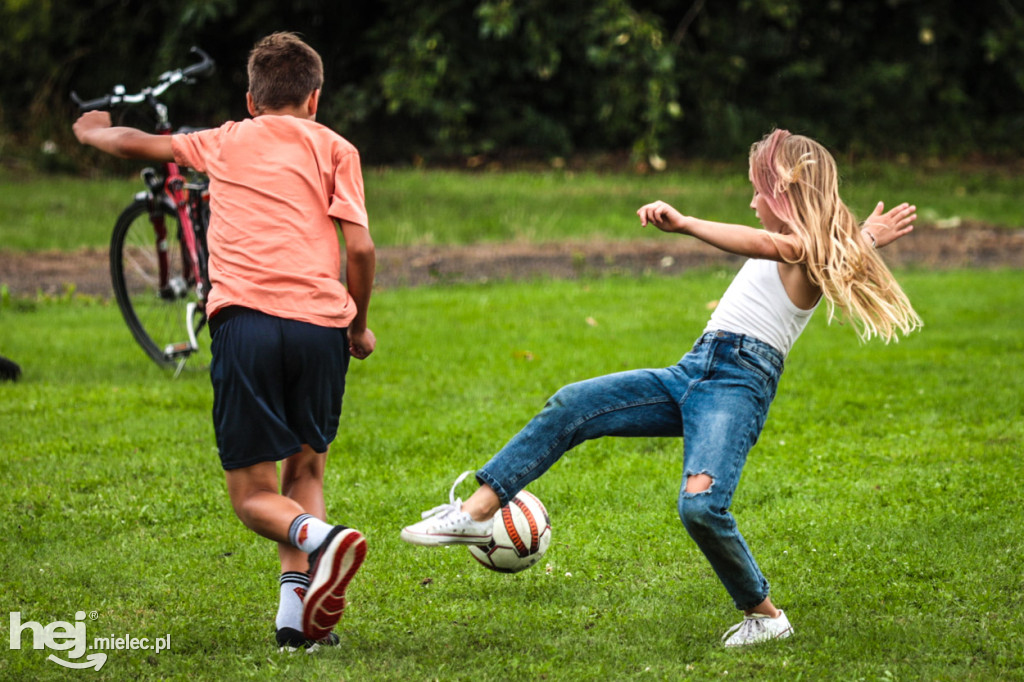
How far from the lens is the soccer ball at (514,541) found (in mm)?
3836

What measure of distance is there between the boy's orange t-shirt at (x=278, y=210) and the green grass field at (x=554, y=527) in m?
1.09

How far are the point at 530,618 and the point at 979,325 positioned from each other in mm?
6125

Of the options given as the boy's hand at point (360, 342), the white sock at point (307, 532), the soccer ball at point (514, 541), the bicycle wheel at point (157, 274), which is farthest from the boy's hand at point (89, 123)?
the bicycle wheel at point (157, 274)

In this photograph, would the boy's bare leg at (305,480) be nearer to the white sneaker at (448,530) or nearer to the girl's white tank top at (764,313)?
the white sneaker at (448,530)

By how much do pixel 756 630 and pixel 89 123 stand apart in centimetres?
270

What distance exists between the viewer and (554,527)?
187 inches

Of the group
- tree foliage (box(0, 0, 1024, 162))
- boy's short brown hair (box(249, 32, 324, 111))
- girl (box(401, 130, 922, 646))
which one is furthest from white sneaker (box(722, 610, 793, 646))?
tree foliage (box(0, 0, 1024, 162))

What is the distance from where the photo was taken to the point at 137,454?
18.5 feet

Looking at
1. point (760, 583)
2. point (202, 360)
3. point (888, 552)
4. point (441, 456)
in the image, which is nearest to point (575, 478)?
point (441, 456)

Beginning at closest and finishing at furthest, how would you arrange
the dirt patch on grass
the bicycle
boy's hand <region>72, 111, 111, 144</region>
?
1. boy's hand <region>72, 111, 111, 144</region>
2. the bicycle
3. the dirt patch on grass

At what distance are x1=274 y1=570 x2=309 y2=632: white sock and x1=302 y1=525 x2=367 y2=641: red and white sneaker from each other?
303 millimetres

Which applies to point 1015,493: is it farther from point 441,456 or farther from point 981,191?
point 981,191

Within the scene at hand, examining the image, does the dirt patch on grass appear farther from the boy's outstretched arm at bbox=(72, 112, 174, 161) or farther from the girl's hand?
the girl's hand

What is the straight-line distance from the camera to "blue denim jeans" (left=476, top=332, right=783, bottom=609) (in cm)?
343
